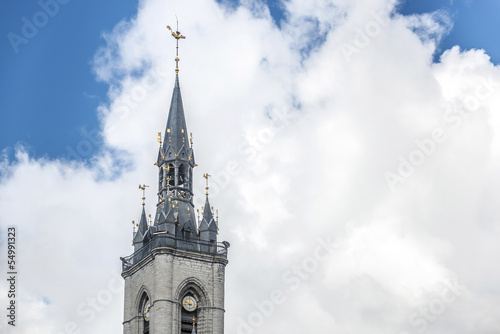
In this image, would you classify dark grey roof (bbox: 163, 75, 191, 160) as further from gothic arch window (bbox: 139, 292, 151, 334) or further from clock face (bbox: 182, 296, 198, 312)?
gothic arch window (bbox: 139, 292, 151, 334)

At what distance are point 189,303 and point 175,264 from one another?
370 centimetres

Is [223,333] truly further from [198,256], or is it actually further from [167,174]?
[167,174]

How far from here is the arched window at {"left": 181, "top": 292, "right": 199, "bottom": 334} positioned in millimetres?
87875

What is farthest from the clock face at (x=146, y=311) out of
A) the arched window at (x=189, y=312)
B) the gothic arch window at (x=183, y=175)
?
the gothic arch window at (x=183, y=175)

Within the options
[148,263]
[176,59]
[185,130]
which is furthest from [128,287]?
[176,59]

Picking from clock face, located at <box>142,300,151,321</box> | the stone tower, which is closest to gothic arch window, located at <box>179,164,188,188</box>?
the stone tower

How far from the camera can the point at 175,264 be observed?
88812 mm

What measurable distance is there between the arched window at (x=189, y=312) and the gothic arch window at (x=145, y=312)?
3.12m

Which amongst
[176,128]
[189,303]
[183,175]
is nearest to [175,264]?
[189,303]

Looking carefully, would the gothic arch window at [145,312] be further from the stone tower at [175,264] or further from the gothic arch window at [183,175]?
the gothic arch window at [183,175]

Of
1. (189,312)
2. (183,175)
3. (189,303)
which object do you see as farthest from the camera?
(183,175)

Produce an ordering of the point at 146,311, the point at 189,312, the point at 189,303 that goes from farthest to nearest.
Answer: the point at 146,311 → the point at 189,303 → the point at 189,312

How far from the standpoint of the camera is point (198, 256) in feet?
295

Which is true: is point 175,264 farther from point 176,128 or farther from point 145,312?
point 176,128
